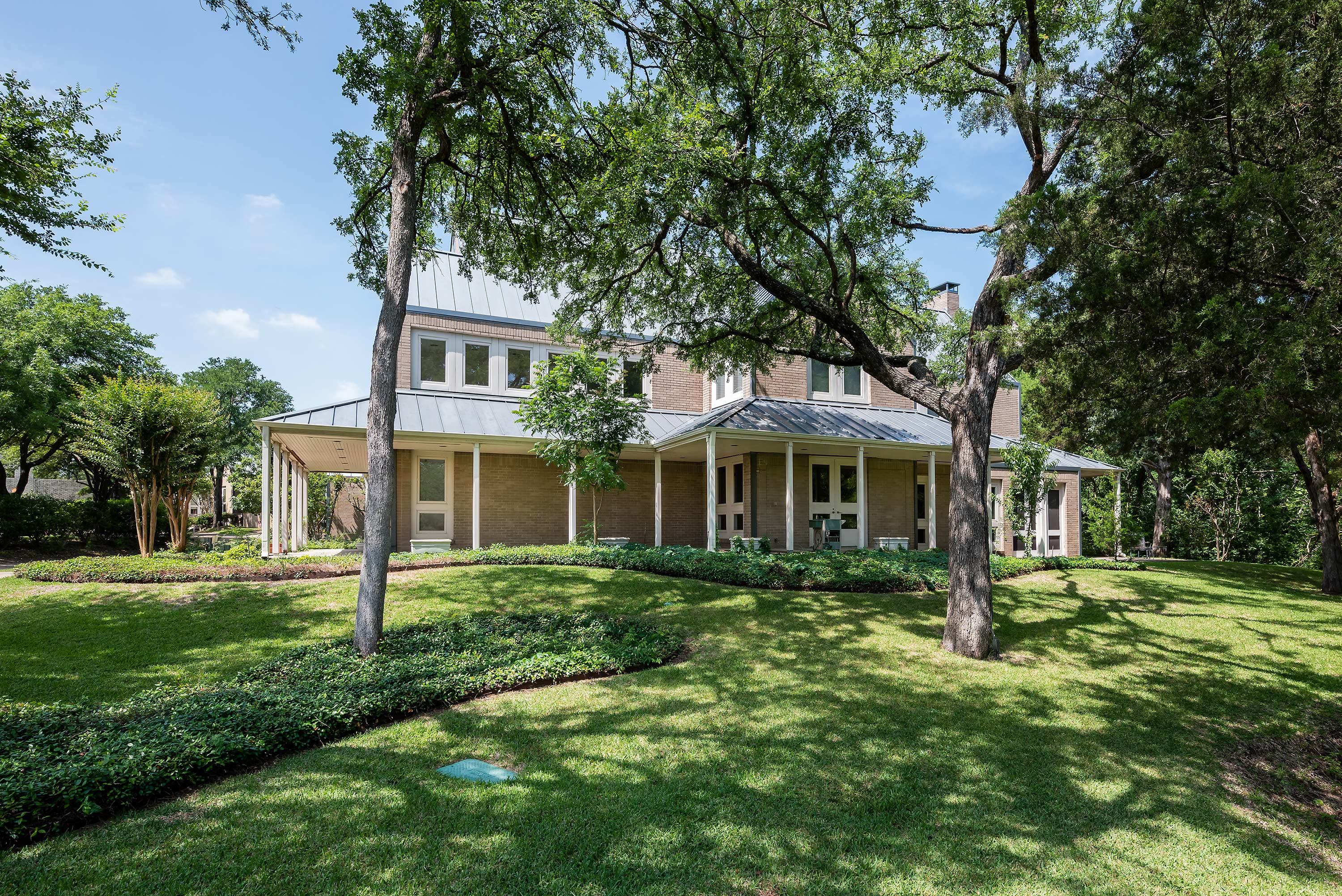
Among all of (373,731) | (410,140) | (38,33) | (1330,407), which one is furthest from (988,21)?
(38,33)

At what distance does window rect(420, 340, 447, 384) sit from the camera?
17.9m

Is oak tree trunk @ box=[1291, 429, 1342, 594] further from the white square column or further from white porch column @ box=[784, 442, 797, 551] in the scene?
the white square column

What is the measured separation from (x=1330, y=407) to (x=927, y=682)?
13.0 feet

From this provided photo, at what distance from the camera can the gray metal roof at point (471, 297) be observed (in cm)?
1830

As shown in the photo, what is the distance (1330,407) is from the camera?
157 inches

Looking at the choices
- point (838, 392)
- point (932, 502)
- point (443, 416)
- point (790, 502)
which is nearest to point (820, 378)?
point (838, 392)

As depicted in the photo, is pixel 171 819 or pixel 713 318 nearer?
pixel 171 819

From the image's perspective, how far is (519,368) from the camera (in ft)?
62.4

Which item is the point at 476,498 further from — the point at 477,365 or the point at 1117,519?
the point at 1117,519

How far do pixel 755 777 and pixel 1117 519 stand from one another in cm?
1823

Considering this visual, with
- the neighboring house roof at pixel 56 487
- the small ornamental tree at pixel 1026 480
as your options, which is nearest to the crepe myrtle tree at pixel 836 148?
the small ornamental tree at pixel 1026 480

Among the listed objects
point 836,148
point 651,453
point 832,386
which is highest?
point 836,148

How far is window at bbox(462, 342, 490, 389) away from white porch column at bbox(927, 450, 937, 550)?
12562mm

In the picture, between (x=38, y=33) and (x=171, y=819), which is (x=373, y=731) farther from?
(x=38, y=33)
